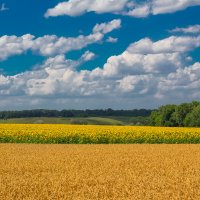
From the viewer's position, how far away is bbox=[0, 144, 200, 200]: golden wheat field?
Result: 46.3 ft

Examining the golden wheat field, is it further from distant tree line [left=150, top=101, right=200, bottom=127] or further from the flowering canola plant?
distant tree line [left=150, top=101, right=200, bottom=127]

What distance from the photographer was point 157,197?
13359 mm

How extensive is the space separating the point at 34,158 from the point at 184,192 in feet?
41.3

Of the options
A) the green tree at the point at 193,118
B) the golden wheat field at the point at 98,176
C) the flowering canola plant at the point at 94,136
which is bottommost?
the golden wheat field at the point at 98,176

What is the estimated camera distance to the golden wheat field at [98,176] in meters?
14.1

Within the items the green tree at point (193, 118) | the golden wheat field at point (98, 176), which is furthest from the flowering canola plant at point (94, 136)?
the green tree at point (193, 118)

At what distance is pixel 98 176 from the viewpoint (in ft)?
60.0

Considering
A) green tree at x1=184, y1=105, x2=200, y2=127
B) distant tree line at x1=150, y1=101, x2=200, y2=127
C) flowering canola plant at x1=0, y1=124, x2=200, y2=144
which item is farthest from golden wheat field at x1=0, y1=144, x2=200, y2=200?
distant tree line at x1=150, y1=101, x2=200, y2=127

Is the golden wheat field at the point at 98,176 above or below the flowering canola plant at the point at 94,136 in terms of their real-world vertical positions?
below

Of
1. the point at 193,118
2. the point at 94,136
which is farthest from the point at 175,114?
the point at 94,136

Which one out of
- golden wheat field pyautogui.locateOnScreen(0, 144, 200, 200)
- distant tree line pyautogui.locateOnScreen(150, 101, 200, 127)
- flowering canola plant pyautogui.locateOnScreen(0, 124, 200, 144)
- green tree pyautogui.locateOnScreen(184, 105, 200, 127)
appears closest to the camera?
golden wheat field pyautogui.locateOnScreen(0, 144, 200, 200)

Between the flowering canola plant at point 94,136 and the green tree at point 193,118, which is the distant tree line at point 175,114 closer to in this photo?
the green tree at point 193,118

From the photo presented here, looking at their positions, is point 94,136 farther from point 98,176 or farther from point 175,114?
point 175,114

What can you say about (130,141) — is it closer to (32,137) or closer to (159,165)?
(32,137)
